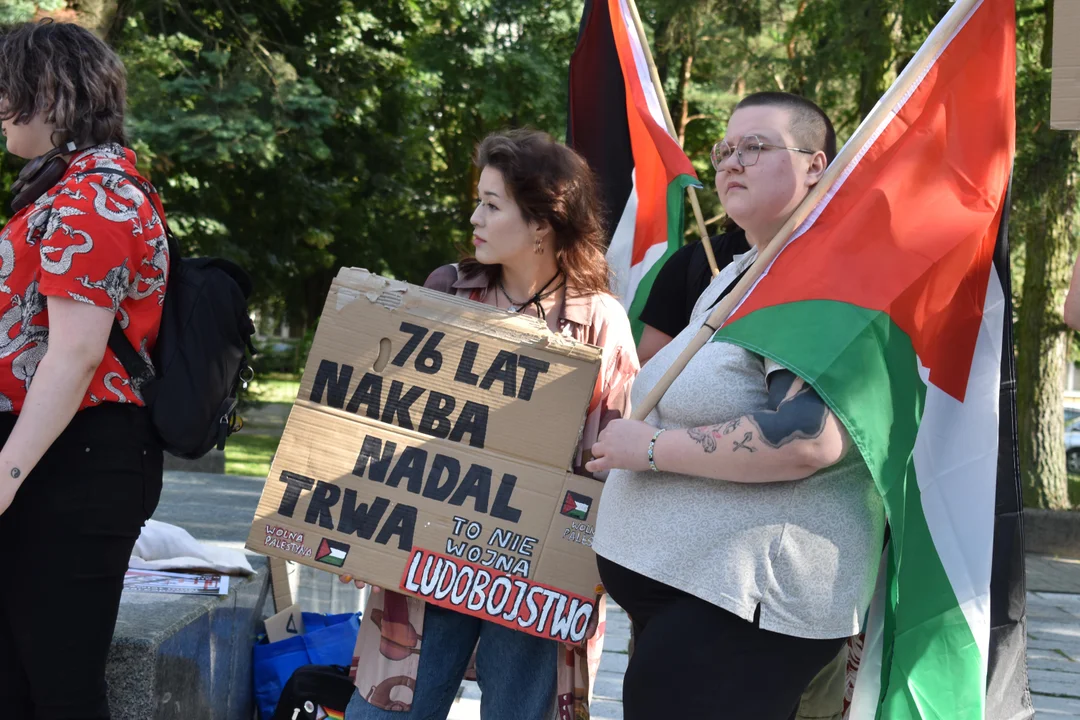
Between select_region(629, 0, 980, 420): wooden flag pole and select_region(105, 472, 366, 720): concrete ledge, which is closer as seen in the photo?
select_region(629, 0, 980, 420): wooden flag pole

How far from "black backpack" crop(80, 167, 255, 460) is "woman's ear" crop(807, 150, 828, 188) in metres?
1.33

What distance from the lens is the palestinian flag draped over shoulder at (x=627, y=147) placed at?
3920mm

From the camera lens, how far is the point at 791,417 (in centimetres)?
207

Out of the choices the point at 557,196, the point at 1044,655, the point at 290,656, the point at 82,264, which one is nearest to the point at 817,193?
the point at 557,196

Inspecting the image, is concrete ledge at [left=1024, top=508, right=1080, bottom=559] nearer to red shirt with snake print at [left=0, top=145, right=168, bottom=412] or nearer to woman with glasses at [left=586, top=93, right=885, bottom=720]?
woman with glasses at [left=586, top=93, right=885, bottom=720]

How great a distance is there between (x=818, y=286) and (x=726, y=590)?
2.09 ft

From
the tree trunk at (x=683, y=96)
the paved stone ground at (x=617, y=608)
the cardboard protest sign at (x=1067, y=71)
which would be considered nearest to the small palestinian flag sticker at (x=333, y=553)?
the cardboard protest sign at (x=1067, y=71)

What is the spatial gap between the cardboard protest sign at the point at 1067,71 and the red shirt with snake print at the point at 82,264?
193 centimetres

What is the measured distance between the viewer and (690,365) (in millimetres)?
2297

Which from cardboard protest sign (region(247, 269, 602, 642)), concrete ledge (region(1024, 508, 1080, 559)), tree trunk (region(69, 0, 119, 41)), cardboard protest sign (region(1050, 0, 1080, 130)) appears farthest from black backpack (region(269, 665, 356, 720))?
tree trunk (region(69, 0, 119, 41))

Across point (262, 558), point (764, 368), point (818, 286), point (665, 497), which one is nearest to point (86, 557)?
point (665, 497)

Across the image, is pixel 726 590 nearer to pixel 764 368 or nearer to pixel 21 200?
pixel 764 368

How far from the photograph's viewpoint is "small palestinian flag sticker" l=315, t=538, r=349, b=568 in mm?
2736

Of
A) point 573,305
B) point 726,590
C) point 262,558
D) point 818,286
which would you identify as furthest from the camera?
point 262,558
